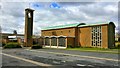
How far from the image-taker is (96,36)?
141 ft

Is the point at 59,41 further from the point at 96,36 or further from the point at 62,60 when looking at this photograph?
the point at 62,60

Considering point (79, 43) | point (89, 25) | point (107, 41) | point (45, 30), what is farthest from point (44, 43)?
point (107, 41)

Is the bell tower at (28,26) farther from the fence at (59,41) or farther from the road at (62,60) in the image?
the road at (62,60)

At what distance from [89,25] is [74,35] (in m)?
4.98

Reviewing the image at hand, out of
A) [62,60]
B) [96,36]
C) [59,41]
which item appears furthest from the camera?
[59,41]

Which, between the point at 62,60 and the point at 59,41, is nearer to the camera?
the point at 62,60

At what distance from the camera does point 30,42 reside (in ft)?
180

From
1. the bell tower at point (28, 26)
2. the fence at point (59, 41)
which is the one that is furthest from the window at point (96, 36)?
the bell tower at point (28, 26)

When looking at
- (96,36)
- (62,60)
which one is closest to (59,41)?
(96,36)

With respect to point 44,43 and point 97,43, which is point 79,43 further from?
point 44,43

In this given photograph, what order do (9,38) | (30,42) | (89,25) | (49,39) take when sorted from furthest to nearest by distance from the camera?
(9,38) → (30,42) → (49,39) → (89,25)

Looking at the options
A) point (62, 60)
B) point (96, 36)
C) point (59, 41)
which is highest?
point (96, 36)

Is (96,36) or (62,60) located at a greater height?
(96,36)

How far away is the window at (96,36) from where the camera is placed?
42.2 meters
